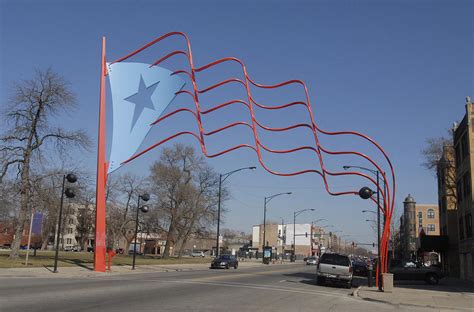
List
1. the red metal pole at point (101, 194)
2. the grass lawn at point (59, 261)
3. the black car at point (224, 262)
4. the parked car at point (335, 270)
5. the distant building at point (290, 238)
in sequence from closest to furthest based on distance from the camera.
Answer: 1. the parked car at point (335, 270)
2. the red metal pole at point (101, 194)
3. the grass lawn at point (59, 261)
4. the black car at point (224, 262)
5. the distant building at point (290, 238)

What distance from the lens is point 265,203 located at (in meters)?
68.2

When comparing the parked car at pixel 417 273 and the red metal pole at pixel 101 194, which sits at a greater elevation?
the red metal pole at pixel 101 194

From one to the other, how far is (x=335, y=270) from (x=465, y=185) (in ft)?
66.4

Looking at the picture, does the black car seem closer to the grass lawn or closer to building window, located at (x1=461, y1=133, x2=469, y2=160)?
the grass lawn

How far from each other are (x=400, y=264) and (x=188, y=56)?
77.3 ft

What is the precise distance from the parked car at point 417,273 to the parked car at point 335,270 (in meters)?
10.8

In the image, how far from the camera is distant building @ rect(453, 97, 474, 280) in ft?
125

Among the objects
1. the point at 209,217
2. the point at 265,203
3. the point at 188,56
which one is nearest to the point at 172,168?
the point at 209,217

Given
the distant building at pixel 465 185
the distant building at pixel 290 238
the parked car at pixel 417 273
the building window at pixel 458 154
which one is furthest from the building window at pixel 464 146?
the distant building at pixel 290 238

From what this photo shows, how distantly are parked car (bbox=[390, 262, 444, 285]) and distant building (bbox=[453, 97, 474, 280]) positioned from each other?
5105mm

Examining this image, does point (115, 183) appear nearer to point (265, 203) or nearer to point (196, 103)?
point (265, 203)

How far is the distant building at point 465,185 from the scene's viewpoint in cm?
3797

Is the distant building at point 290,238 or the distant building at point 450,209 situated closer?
the distant building at point 450,209

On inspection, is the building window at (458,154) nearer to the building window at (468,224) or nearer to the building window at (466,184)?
the building window at (466,184)
